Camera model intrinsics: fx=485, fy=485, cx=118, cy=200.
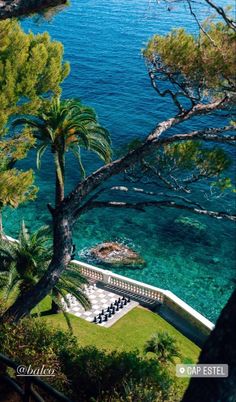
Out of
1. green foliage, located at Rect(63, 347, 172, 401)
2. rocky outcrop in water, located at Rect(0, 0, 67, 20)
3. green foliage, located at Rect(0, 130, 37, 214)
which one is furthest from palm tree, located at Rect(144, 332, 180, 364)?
rocky outcrop in water, located at Rect(0, 0, 67, 20)

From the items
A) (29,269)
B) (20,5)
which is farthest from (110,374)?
(29,269)

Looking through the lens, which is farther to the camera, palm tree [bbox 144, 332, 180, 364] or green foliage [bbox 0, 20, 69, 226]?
green foliage [bbox 0, 20, 69, 226]

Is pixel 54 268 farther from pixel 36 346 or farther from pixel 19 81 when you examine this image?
pixel 19 81

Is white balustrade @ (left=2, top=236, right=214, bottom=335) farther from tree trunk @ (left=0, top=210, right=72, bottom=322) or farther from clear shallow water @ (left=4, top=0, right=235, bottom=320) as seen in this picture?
tree trunk @ (left=0, top=210, right=72, bottom=322)

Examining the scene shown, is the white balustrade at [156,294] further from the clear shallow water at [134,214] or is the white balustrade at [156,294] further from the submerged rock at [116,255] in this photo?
the submerged rock at [116,255]

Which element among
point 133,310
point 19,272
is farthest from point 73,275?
point 133,310

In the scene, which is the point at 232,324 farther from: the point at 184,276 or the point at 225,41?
the point at 184,276

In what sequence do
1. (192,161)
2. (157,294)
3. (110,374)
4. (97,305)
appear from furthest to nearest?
1. (97,305)
2. (157,294)
3. (192,161)
4. (110,374)

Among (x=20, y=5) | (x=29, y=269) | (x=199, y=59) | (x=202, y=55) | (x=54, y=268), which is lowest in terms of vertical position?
(x=29, y=269)
